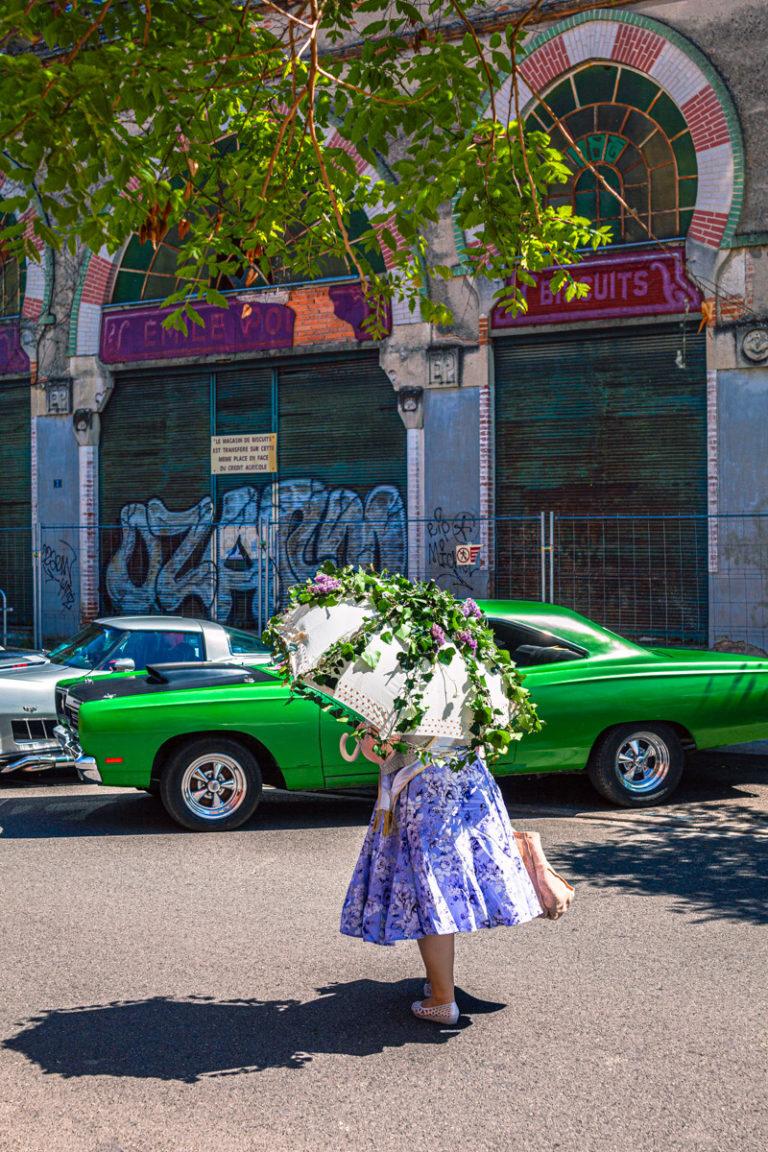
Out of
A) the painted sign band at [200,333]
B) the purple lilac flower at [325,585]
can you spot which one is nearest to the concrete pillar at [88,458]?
the painted sign band at [200,333]

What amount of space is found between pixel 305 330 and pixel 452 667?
558 inches

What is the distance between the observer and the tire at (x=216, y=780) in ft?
27.9

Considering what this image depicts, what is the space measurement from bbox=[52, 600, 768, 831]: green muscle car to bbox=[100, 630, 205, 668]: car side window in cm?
87

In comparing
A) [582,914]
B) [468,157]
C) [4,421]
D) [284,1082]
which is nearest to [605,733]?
[582,914]

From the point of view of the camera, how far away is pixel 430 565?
17250 millimetres

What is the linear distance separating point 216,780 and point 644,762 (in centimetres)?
317

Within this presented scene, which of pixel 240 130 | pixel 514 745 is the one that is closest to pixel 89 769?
pixel 514 745

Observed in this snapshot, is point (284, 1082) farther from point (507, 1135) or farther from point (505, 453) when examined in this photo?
point (505, 453)

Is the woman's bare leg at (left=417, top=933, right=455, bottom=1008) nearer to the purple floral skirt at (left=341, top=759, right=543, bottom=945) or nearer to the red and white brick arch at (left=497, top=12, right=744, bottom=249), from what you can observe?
the purple floral skirt at (left=341, top=759, right=543, bottom=945)

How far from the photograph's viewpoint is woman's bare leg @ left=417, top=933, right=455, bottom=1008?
4.83 metres

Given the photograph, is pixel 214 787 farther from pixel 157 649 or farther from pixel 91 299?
pixel 91 299

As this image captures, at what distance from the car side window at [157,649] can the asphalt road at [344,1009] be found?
7.67 ft

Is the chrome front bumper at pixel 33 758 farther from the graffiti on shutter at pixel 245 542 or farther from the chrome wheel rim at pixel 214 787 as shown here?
the graffiti on shutter at pixel 245 542

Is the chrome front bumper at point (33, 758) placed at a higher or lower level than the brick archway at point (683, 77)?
lower
